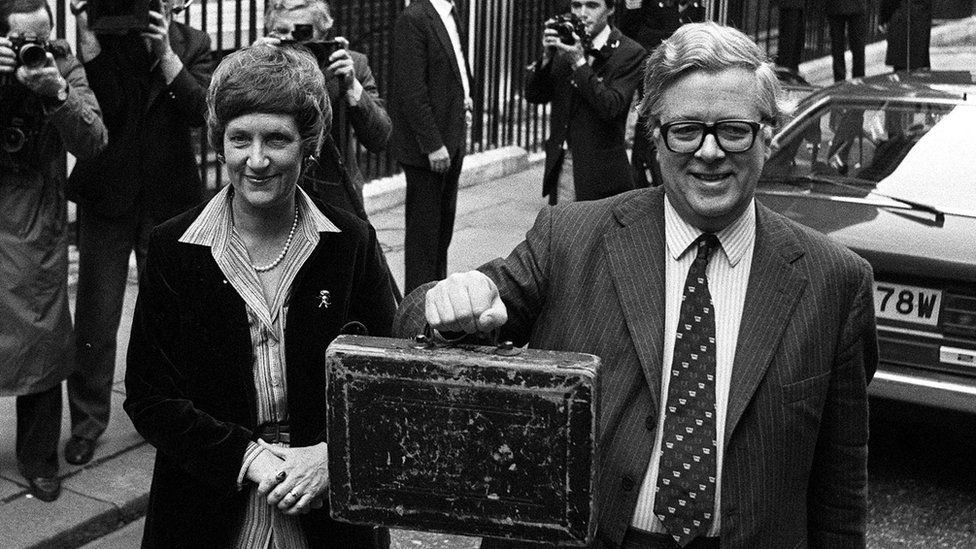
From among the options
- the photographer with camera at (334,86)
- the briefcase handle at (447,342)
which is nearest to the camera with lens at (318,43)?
the photographer with camera at (334,86)

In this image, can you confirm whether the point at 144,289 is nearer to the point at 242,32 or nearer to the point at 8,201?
the point at 8,201

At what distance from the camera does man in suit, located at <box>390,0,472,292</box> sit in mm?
7809

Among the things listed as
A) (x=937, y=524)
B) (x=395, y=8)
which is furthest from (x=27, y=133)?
(x=395, y=8)

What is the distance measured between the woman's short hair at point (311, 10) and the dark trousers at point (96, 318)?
1.18 m

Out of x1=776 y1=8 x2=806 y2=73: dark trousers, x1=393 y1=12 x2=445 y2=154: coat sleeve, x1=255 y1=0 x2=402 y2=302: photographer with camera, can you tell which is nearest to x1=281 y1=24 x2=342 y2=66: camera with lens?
x1=255 y1=0 x2=402 y2=302: photographer with camera

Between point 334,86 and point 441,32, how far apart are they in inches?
69.9

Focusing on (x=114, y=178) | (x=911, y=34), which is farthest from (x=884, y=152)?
(x=911, y=34)

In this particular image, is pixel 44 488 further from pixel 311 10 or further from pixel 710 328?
pixel 710 328

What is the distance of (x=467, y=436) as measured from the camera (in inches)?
86.7

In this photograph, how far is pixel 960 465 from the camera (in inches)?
252

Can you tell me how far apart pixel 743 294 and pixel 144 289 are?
1.32m

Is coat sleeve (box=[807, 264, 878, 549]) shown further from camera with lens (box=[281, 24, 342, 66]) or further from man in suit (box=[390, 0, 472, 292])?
man in suit (box=[390, 0, 472, 292])

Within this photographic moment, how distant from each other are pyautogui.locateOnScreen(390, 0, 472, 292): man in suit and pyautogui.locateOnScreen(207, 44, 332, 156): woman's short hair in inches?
183

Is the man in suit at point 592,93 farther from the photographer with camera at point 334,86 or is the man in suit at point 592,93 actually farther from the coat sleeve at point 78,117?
the coat sleeve at point 78,117
